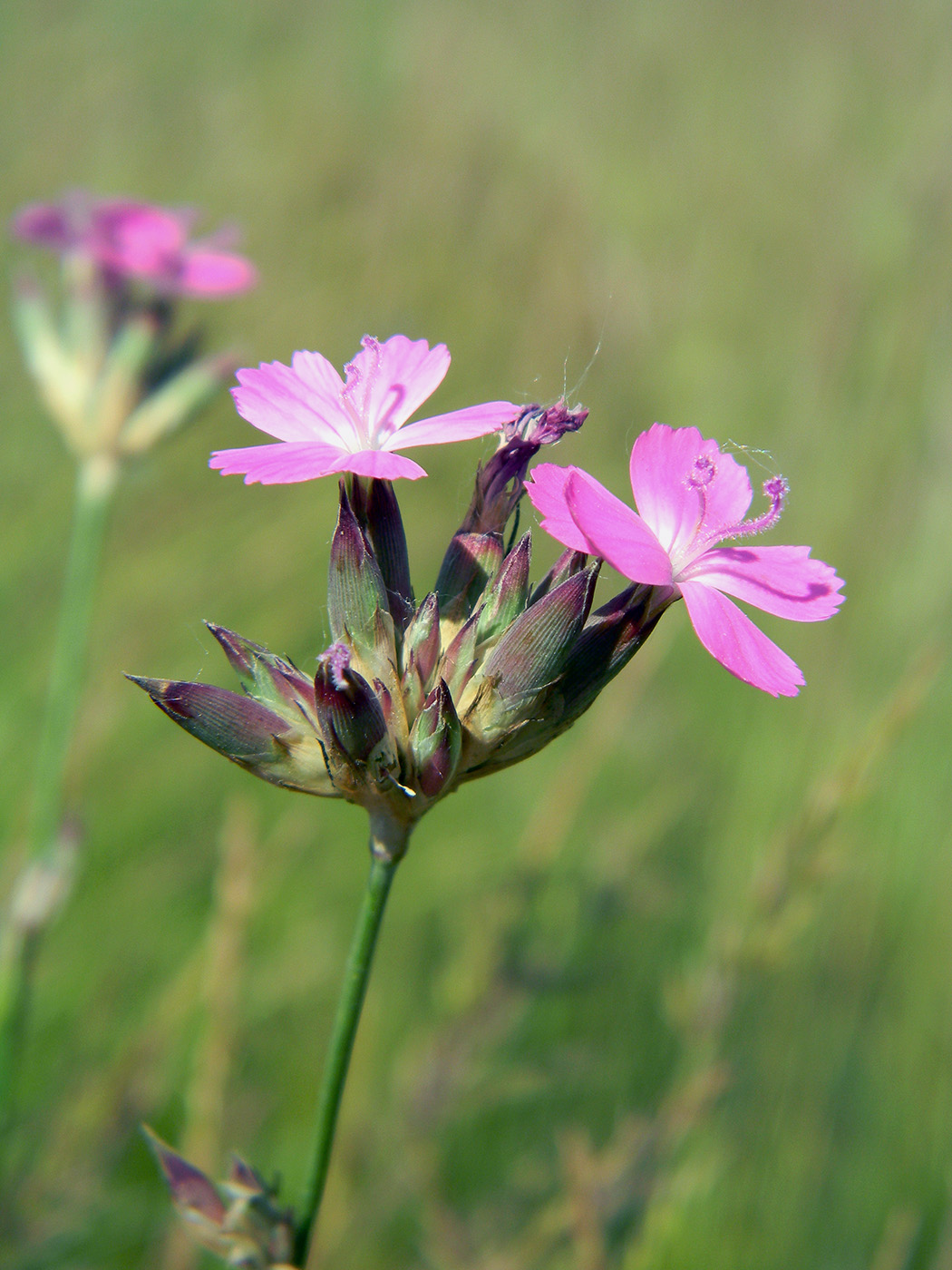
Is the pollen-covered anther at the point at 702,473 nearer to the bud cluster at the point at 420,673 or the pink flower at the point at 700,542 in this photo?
the pink flower at the point at 700,542

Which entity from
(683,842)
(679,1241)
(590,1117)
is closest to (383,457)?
(679,1241)

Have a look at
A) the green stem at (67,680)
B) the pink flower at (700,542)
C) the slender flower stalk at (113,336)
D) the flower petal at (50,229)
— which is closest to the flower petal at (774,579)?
the pink flower at (700,542)

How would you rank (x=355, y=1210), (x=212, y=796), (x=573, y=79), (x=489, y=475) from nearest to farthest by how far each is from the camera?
(x=489, y=475)
(x=355, y=1210)
(x=212, y=796)
(x=573, y=79)

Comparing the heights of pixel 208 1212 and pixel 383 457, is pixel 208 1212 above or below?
below

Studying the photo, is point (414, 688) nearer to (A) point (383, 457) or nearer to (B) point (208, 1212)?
(A) point (383, 457)

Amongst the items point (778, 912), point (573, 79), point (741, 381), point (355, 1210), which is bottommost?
point (355, 1210)

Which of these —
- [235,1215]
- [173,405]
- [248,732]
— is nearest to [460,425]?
[248,732]

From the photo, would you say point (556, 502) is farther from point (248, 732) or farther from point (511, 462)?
point (248, 732)

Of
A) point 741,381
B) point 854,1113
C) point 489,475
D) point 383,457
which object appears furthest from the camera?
point 741,381
